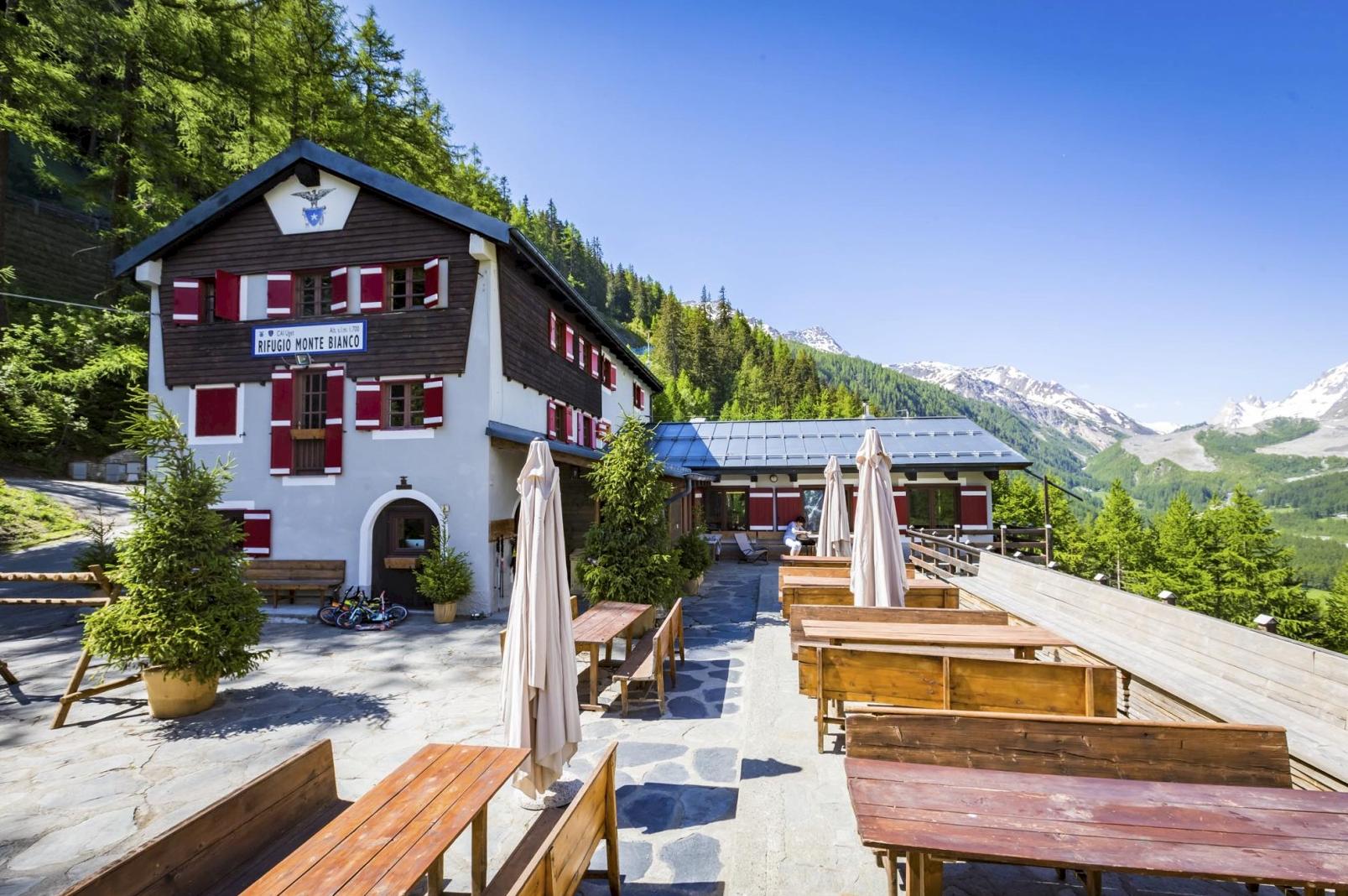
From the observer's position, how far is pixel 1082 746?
3145 mm

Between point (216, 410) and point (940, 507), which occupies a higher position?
point (216, 410)

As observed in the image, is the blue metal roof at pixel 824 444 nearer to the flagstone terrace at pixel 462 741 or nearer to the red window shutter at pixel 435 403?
the red window shutter at pixel 435 403

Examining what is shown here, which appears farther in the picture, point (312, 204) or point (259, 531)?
point (312, 204)

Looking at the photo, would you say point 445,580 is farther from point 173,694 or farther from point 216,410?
point 216,410

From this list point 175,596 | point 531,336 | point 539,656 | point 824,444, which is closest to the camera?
point 539,656

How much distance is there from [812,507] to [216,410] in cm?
1778

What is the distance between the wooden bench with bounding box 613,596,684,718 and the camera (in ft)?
19.3

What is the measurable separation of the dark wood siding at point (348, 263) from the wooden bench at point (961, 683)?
30.2 ft

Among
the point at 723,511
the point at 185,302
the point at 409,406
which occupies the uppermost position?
the point at 185,302

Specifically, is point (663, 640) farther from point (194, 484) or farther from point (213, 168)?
point (213, 168)

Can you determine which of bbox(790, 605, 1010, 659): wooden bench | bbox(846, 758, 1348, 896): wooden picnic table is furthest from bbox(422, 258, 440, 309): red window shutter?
bbox(846, 758, 1348, 896): wooden picnic table

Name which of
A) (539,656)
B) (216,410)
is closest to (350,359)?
(216,410)

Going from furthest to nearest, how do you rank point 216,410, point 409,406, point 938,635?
point 216,410, point 409,406, point 938,635

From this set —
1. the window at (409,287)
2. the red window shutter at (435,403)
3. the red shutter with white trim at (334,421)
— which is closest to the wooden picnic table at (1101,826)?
the red window shutter at (435,403)
